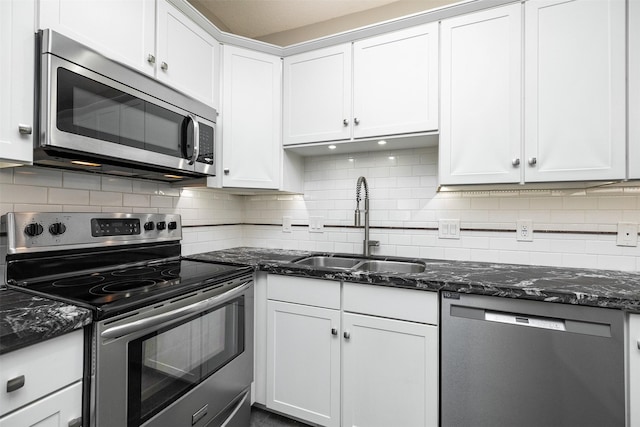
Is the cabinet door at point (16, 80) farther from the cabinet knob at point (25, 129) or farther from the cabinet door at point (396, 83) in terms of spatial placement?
the cabinet door at point (396, 83)

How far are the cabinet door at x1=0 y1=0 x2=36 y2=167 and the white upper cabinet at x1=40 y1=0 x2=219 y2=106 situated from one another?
6cm

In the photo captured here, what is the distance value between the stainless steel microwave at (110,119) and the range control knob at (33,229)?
267mm

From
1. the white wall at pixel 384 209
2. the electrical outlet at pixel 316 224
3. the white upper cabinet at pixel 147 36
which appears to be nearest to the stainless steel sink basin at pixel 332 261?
the white wall at pixel 384 209

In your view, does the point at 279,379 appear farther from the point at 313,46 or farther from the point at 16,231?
the point at 313,46

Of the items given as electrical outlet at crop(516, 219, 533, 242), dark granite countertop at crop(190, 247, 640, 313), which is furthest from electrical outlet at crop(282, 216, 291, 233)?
electrical outlet at crop(516, 219, 533, 242)

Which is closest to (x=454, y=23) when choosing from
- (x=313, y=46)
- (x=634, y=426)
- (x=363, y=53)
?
(x=363, y=53)

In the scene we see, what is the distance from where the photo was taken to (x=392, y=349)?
148cm

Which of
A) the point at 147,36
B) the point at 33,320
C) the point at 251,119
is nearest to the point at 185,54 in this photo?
the point at 147,36

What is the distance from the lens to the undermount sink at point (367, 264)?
1.93 metres

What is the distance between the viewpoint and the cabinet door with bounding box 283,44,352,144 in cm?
194

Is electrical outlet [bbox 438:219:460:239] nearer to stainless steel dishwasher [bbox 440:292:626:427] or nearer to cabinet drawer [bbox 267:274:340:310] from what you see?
stainless steel dishwasher [bbox 440:292:626:427]

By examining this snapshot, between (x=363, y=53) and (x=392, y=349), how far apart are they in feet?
5.62

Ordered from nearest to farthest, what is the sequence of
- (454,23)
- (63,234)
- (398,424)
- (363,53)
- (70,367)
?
1. (70,367)
2. (63,234)
3. (398,424)
4. (454,23)
5. (363,53)

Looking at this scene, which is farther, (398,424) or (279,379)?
(279,379)
